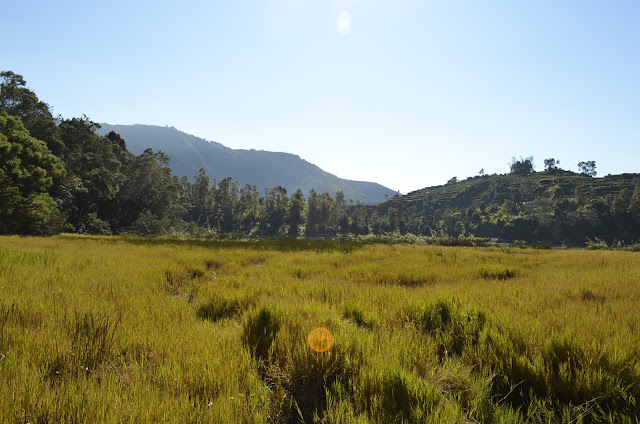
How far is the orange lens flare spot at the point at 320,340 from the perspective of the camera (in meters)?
2.76

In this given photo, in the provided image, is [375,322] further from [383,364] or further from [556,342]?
[556,342]

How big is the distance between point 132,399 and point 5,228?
33.0 meters

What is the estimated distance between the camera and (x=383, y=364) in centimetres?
250

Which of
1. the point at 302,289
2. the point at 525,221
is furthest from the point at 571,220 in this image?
the point at 302,289

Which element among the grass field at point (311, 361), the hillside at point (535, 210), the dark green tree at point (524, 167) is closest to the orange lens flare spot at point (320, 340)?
the grass field at point (311, 361)

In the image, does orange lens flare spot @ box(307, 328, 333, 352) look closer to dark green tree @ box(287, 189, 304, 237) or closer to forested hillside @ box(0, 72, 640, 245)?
forested hillside @ box(0, 72, 640, 245)

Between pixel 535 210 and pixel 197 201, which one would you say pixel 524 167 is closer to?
pixel 535 210

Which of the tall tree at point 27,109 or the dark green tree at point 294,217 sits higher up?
the tall tree at point 27,109

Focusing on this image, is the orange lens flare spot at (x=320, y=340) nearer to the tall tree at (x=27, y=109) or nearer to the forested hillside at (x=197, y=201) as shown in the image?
the forested hillside at (x=197, y=201)

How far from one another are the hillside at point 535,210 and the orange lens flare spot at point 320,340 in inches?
4214

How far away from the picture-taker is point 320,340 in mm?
2879

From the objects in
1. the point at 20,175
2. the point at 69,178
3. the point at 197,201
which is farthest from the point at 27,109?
the point at 197,201

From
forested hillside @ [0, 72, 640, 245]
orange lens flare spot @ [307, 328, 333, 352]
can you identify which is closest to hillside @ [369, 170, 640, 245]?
forested hillside @ [0, 72, 640, 245]

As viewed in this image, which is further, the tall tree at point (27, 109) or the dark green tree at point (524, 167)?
the dark green tree at point (524, 167)
